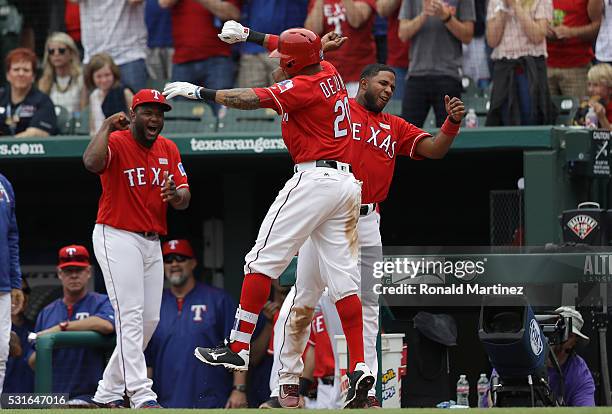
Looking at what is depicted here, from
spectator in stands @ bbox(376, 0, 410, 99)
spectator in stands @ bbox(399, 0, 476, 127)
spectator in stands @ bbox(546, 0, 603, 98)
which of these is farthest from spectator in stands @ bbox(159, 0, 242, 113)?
spectator in stands @ bbox(546, 0, 603, 98)

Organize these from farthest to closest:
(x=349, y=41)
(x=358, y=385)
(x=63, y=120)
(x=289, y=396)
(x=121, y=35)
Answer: (x=63, y=120) → (x=121, y=35) → (x=349, y=41) → (x=289, y=396) → (x=358, y=385)

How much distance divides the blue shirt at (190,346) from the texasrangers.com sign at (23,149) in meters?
1.52

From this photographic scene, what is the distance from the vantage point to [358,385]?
5.98 metres

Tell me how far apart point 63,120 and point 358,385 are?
5359 millimetres

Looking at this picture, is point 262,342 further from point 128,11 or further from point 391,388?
point 128,11

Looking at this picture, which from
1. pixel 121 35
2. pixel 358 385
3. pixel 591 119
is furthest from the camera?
pixel 121 35

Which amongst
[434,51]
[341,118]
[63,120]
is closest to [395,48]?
[434,51]

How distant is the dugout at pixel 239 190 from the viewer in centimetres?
965

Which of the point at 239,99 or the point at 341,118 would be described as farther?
the point at 341,118

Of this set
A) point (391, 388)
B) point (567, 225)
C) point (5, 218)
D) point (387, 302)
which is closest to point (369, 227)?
point (387, 302)

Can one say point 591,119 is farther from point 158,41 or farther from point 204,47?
point 158,41

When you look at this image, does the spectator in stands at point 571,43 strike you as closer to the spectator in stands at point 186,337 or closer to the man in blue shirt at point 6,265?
the spectator in stands at point 186,337

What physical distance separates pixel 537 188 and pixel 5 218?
3632 mm

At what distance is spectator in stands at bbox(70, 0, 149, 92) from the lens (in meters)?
10.5
